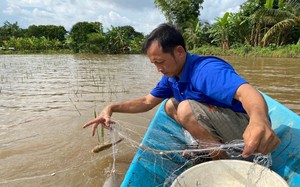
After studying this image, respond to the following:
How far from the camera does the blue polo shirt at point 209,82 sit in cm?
Answer: 145

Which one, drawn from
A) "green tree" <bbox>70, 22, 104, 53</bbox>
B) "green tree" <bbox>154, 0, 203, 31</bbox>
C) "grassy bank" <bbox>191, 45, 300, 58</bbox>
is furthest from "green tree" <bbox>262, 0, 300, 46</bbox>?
"green tree" <bbox>70, 22, 104, 53</bbox>

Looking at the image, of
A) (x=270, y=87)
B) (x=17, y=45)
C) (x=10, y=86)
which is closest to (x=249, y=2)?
(x=270, y=87)

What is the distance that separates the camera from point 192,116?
5.67 feet

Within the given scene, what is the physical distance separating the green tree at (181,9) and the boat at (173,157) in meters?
25.3

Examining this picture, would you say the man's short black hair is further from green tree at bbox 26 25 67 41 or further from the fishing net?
green tree at bbox 26 25 67 41

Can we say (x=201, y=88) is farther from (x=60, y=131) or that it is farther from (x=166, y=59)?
(x=60, y=131)

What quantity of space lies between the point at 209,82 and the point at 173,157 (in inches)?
28.7

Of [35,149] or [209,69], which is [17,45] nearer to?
[35,149]

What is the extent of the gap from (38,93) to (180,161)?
4.66 m

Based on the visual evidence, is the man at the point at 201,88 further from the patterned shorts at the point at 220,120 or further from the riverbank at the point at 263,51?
the riverbank at the point at 263,51

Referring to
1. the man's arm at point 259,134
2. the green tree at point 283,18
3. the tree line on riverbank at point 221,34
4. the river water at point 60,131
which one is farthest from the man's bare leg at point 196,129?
the green tree at point 283,18

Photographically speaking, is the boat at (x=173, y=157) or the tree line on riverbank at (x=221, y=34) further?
the tree line on riverbank at (x=221, y=34)

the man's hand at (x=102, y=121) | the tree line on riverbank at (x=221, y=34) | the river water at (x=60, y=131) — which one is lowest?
the river water at (x=60, y=131)

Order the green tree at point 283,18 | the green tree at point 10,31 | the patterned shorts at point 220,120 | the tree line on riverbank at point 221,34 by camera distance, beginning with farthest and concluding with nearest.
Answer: the green tree at point 10,31 → the tree line on riverbank at point 221,34 → the green tree at point 283,18 → the patterned shorts at point 220,120
